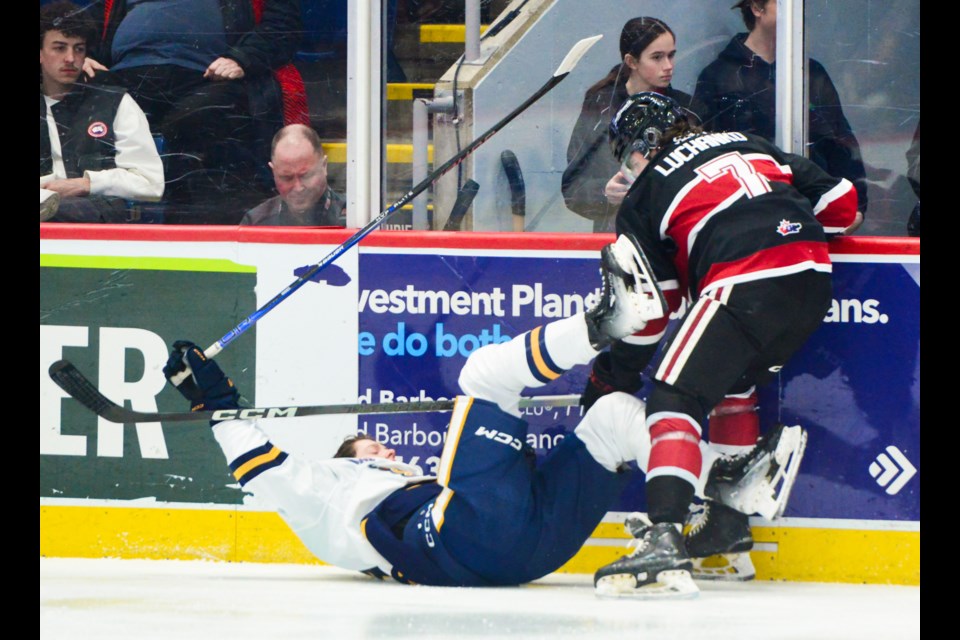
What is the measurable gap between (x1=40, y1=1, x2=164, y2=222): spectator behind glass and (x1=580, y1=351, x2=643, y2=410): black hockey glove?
1.40 metres

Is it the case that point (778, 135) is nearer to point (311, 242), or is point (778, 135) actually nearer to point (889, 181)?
point (889, 181)

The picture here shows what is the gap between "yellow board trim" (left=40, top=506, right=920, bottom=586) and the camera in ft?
11.9

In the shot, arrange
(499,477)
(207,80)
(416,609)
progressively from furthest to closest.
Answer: (207,80) < (499,477) < (416,609)

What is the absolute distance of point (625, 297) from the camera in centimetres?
331

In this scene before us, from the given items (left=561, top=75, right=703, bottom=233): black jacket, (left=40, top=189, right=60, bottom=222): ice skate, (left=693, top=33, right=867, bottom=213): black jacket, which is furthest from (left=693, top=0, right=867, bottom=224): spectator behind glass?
(left=40, top=189, right=60, bottom=222): ice skate

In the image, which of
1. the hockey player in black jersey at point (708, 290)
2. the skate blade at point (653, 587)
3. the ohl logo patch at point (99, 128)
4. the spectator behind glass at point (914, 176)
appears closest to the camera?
the skate blade at point (653, 587)

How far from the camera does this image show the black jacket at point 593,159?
3.85 m

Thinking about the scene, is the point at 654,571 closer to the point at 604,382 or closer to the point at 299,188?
the point at 604,382

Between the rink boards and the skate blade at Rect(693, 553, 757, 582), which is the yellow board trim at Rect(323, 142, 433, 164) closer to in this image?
the rink boards

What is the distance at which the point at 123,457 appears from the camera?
388 centimetres

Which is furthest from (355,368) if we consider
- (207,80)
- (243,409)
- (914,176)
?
(914,176)

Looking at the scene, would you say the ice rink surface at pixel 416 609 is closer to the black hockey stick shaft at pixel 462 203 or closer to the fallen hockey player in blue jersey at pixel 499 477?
the fallen hockey player in blue jersey at pixel 499 477

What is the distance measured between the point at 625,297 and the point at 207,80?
1.49 meters

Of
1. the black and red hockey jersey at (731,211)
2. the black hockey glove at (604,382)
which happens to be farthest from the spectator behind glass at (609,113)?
the black hockey glove at (604,382)
